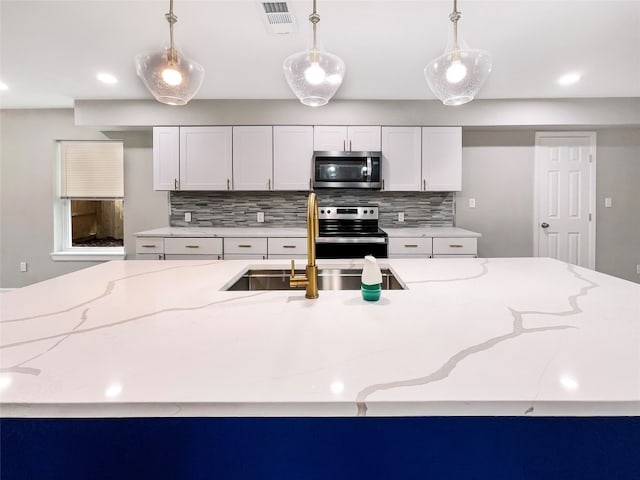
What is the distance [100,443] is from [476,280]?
131 cm

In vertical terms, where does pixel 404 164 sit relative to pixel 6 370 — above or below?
above

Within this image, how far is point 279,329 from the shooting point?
933mm

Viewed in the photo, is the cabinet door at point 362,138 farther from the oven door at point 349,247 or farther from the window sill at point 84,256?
the window sill at point 84,256

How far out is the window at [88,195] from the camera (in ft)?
14.6

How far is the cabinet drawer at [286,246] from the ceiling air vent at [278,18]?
1.82 meters

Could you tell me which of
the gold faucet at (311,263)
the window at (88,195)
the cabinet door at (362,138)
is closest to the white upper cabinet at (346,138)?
the cabinet door at (362,138)

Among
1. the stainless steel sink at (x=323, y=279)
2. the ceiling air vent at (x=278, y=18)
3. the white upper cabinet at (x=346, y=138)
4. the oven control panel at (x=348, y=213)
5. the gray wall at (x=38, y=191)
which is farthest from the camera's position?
the gray wall at (x=38, y=191)

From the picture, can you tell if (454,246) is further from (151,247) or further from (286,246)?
(151,247)

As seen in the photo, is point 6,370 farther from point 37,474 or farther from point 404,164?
point 404,164

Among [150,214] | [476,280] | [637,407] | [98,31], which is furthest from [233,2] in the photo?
[150,214]

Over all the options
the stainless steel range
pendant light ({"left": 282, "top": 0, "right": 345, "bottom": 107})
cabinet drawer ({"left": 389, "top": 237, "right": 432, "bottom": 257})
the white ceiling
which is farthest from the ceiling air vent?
cabinet drawer ({"left": 389, "top": 237, "right": 432, "bottom": 257})

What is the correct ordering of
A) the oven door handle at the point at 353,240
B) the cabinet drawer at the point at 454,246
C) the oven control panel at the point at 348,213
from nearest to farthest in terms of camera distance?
1. the oven door handle at the point at 353,240
2. the cabinet drawer at the point at 454,246
3. the oven control panel at the point at 348,213

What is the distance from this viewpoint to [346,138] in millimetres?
3844

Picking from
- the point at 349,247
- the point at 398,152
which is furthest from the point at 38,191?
the point at 398,152
